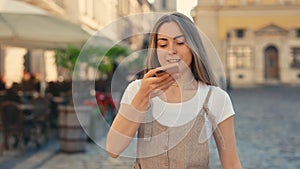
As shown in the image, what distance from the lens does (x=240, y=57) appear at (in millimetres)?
41438

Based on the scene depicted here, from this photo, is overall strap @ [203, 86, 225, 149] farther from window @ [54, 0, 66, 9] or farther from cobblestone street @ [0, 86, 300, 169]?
window @ [54, 0, 66, 9]

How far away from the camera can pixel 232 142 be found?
4.93 feet

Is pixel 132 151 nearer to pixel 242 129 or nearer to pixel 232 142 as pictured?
pixel 232 142

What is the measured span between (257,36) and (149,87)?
4194cm

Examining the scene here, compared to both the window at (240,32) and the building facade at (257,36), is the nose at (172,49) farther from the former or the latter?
the window at (240,32)

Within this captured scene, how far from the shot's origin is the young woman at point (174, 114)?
54.6 inches

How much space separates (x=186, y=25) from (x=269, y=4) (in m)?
42.5

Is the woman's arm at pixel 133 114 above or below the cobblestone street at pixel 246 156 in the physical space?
above

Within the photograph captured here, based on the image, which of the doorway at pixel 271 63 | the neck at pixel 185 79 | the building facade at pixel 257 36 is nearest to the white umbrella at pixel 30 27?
the neck at pixel 185 79

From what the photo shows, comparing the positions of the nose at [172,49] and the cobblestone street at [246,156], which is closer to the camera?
the nose at [172,49]

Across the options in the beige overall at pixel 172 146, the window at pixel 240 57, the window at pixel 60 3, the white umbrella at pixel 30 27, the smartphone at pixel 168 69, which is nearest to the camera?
the smartphone at pixel 168 69

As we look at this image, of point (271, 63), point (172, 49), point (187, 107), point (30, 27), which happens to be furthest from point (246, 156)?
point (271, 63)

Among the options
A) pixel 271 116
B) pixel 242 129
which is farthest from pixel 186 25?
pixel 271 116

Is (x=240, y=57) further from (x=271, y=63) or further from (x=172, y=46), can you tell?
(x=172, y=46)
